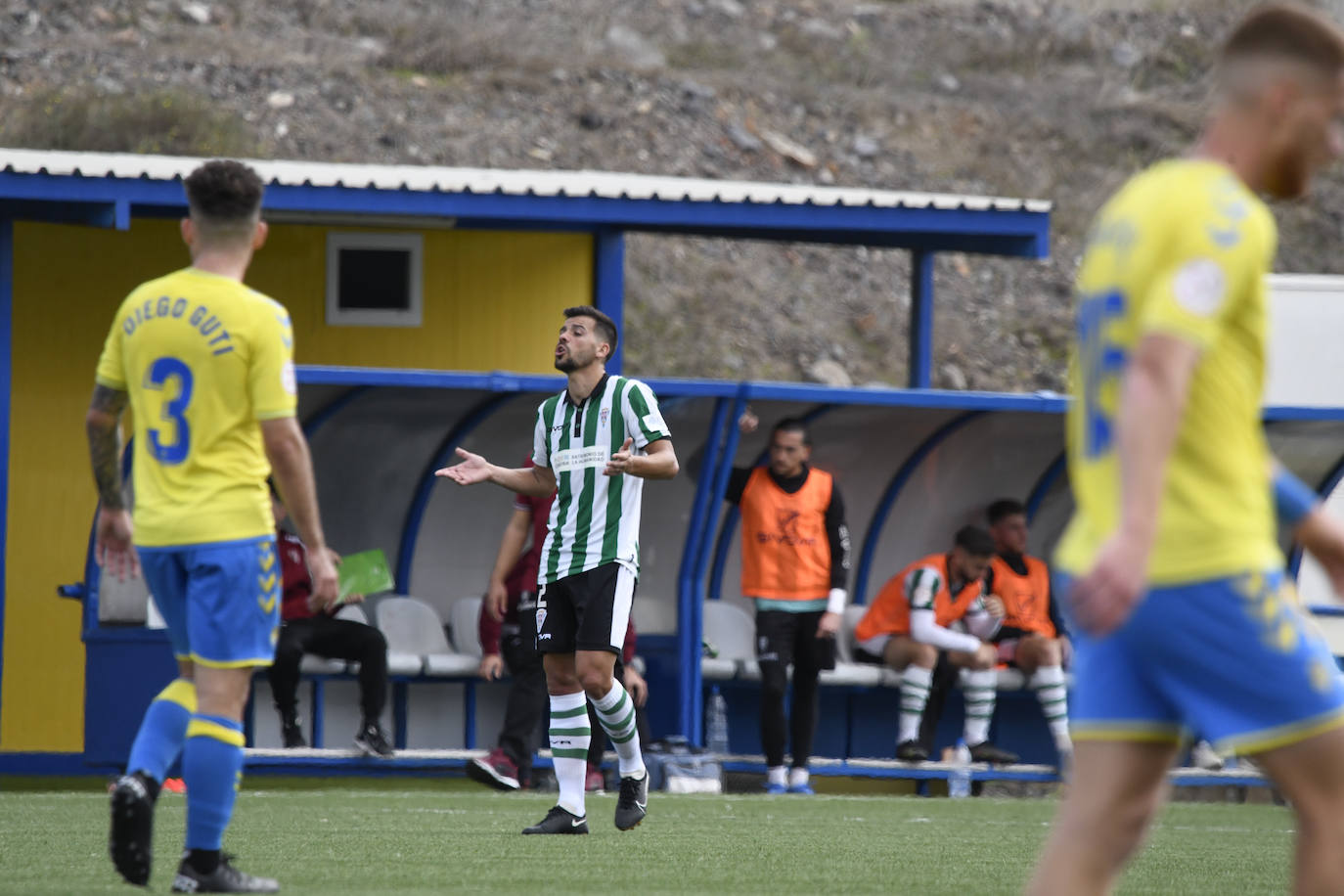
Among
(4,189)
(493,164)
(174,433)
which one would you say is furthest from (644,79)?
(174,433)

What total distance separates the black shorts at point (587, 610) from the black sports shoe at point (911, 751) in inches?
166

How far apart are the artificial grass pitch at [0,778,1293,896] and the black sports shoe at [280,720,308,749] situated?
33 cm

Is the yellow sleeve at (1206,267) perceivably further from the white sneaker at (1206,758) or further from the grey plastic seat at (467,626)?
the white sneaker at (1206,758)

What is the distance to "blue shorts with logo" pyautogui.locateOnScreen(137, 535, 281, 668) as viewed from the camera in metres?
5.02

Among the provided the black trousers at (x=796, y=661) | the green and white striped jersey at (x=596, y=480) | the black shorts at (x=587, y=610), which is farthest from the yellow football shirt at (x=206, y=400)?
the black trousers at (x=796, y=661)

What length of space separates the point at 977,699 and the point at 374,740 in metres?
3.55

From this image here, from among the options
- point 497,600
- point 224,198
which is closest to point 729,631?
point 497,600

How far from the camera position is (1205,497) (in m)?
3.16

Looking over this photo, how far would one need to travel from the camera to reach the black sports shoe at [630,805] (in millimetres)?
7840

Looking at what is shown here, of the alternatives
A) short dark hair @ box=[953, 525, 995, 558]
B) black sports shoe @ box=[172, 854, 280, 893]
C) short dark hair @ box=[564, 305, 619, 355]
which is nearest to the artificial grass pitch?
black sports shoe @ box=[172, 854, 280, 893]

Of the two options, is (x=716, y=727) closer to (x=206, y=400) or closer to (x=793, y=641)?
(x=793, y=641)

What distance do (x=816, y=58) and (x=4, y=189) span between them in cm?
2176

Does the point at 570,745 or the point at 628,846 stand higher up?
the point at 570,745

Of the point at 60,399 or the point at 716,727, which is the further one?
the point at 716,727
